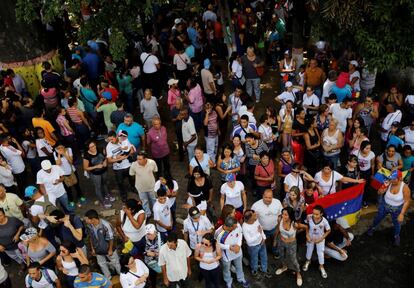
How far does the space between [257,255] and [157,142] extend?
3.04 m

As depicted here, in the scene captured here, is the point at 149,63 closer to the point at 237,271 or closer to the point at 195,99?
the point at 195,99

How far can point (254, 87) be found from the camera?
1250cm

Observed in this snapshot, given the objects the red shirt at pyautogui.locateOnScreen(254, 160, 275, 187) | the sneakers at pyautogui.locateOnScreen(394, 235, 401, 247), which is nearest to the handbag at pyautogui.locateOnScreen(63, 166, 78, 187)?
the red shirt at pyautogui.locateOnScreen(254, 160, 275, 187)

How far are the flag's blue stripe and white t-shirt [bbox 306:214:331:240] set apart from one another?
484 mm

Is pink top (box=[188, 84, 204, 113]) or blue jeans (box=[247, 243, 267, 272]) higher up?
pink top (box=[188, 84, 204, 113])

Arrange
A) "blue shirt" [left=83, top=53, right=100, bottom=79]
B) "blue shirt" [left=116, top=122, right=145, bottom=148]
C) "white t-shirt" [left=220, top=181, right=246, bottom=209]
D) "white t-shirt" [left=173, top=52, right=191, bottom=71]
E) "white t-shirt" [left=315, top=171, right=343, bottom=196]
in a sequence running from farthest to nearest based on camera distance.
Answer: "white t-shirt" [left=173, top=52, right=191, bottom=71] < "blue shirt" [left=83, top=53, right=100, bottom=79] < "blue shirt" [left=116, top=122, right=145, bottom=148] < "white t-shirt" [left=315, top=171, right=343, bottom=196] < "white t-shirt" [left=220, top=181, right=246, bottom=209]

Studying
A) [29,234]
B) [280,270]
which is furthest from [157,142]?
[280,270]

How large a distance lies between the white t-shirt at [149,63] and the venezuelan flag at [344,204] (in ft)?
19.8

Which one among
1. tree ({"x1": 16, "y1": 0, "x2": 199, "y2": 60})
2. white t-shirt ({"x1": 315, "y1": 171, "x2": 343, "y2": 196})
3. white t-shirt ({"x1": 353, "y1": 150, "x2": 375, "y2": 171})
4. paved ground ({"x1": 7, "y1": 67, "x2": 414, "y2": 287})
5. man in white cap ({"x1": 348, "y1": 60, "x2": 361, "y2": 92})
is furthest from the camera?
man in white cap ({"x1": 348, "y1": 60, "x2": 361, "y2": 92})

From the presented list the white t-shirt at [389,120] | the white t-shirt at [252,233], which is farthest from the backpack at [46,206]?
the white t-shirt at [389,120]

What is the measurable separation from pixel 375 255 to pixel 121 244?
4548mm

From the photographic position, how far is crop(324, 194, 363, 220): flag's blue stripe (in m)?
8.31

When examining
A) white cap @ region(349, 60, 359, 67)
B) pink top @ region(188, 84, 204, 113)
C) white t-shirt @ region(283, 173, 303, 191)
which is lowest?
white t-shirt @ region(283, 173, 303, 191)

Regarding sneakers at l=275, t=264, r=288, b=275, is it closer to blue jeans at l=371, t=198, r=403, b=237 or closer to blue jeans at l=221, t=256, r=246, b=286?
blue jeans at l=221, t=256, r=246, b=286
